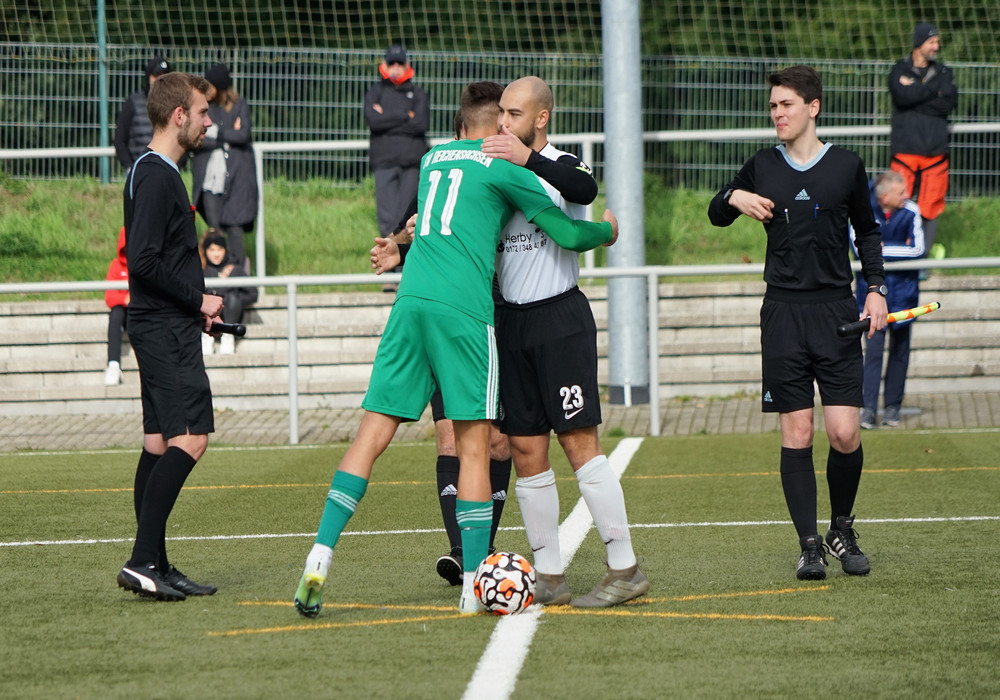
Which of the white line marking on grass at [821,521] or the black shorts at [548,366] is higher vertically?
the black shorts at [548,366]

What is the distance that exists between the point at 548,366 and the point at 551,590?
857 mm

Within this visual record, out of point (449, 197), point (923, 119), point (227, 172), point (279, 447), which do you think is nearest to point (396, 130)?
point (227, 172)

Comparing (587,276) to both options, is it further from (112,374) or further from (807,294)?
(807,294)

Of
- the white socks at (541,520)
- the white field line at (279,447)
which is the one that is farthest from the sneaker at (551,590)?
the white field line at (279,447)

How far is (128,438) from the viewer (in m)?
11.1

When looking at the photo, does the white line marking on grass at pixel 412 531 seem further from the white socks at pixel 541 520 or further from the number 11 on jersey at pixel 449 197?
the number 11 on jersey at pixel 449 197

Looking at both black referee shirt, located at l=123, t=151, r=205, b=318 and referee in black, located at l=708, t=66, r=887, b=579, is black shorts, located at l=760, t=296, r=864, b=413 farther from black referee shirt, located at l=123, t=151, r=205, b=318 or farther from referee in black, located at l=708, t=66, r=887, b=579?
black referee shirt, located at l=123, t=151, r=205, b=318

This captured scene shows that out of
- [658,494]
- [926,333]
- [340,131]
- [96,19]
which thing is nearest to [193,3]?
[96,19]

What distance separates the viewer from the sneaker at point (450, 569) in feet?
18.7

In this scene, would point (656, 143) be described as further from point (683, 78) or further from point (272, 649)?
point (272, 649)

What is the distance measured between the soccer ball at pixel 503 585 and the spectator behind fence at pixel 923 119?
9.02 metres

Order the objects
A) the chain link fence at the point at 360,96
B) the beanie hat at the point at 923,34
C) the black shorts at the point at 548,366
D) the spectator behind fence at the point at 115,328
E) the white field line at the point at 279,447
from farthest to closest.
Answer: the chain link fence at the point at 360,96, the beanie hat at the point at 923,34, the spectator behind fence at the point at 115,328, the white field line at the point at 279,447, the black shorts at the point at 548,366

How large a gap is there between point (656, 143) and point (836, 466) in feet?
33.9

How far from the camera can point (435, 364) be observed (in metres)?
5.21
